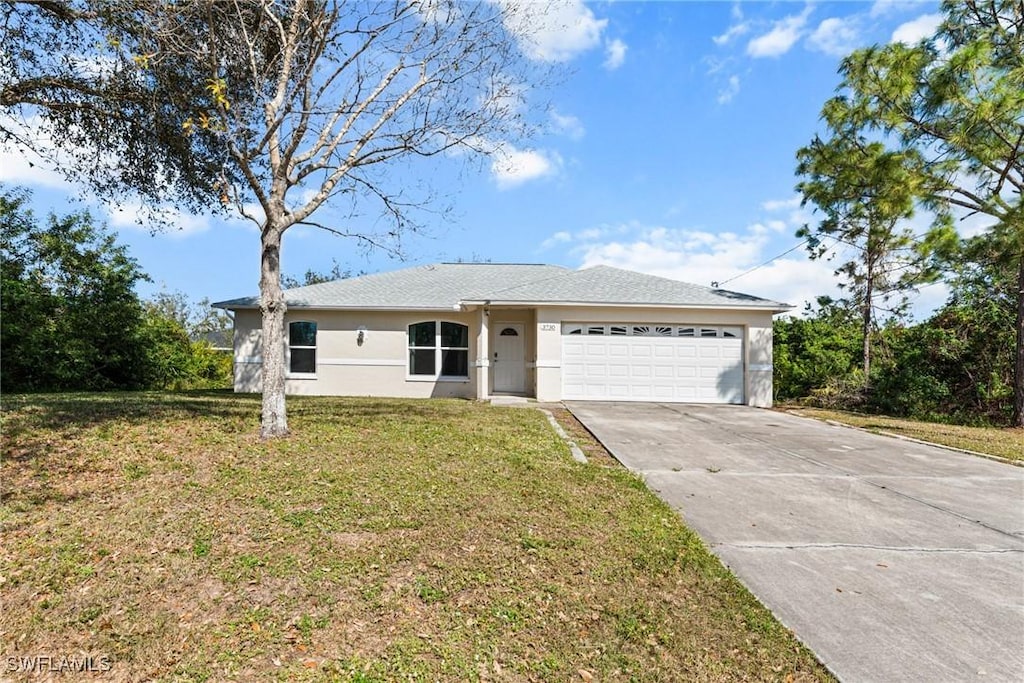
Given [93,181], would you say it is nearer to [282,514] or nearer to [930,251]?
[282,514]

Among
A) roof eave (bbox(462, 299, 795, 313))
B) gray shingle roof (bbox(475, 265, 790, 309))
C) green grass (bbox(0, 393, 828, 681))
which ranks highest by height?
gray shingle roof (bbox(475, 265, 790, 309))

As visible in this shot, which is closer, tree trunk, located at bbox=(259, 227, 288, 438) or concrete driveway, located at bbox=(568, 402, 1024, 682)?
concrete driveway, located at bbox=(568, 402, 1024, 682)

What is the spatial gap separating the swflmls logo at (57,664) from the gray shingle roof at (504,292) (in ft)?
38.4

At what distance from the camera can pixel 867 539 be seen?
4555 mm

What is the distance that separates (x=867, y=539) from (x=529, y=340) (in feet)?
39.9

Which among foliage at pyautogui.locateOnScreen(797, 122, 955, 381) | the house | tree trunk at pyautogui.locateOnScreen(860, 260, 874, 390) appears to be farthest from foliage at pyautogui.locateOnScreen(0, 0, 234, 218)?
tree trunk at pyautogui.locateOnScreen(860, 260, 874, 390)

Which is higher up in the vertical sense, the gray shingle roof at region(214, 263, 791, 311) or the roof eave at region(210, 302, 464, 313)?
the gray shingle roof at region(214, 263, 791, 311)

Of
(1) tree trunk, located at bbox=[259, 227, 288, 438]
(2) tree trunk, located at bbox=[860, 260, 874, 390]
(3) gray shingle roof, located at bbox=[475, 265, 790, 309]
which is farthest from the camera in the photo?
(2) tree trunk, located at bbox=[860, 260, 874, 390]

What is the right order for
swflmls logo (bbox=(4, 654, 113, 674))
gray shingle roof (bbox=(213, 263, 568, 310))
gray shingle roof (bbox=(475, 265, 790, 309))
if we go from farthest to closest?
1. gray shingle roof (bbox=(213, 263, 568, 310))
2. gray shingle roof (bbox=(475, 265, 790, 309))
3. swflmls logo (bbox=(4, 654, 113, 674))

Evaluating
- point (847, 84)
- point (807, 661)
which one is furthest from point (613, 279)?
point (807, 661)

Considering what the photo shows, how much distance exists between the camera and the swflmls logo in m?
2.73

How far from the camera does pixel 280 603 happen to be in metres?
3.25

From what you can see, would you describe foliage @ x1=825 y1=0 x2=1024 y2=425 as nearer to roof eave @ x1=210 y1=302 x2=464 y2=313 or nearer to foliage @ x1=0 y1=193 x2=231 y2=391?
roof eave @ x1=210 y1=302 x2=464 y2=313

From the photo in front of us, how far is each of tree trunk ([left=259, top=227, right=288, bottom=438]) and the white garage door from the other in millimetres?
8564
